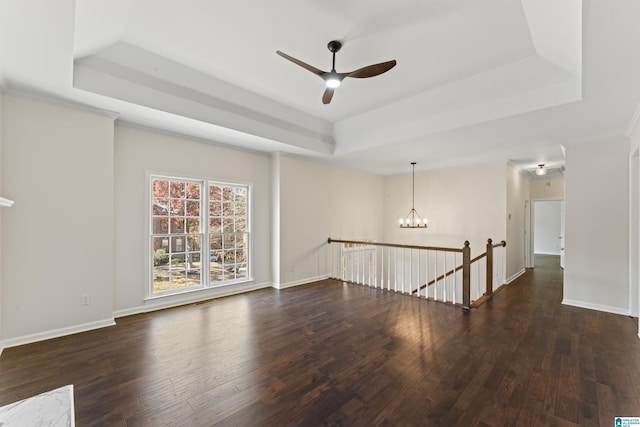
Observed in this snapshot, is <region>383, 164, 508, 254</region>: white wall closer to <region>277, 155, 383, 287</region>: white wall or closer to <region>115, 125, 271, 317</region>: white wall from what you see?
<region>277, 155, 383, 287</region>: white wall

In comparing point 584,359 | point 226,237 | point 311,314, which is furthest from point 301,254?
point 584,359

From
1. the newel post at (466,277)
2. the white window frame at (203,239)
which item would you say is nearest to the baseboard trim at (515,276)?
the newel post at (466,277)

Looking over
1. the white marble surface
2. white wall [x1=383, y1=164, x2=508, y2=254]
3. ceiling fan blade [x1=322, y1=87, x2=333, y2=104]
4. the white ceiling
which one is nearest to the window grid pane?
the white ceiling

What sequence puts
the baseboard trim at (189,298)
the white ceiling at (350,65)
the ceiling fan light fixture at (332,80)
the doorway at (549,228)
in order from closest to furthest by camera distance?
1. the white ceiling at (350,65)
2. the ceiling fan light fixture at (332,80)
3. the baseboard trim at (189,298)
4. the doorway at (549,228)

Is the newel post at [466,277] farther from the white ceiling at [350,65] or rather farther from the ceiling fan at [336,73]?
the ceiling fan at [336,73]

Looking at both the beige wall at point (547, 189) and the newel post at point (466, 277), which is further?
the beige wall at point (547, 189)

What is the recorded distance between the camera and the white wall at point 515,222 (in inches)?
252

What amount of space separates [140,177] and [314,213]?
3.43m

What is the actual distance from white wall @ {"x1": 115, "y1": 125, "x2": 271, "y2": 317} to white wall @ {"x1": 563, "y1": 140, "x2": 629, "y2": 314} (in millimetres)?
5858

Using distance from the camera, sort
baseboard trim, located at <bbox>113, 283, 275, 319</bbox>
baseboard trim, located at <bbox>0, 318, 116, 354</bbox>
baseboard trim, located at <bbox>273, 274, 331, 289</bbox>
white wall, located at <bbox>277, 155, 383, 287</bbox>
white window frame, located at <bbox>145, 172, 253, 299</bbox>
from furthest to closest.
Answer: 1. white wall, located at <bbox>277, 155, 383, 287</bbox>
2. baseboard trim, located at <bbox>273, 274, 331, 289</bbox>
3. white window frame, located at <bbox>145, 172, 253, 299</bbox>
4. baseboard trim, located at <bbox>113, 283, 275, 319</bbox>
5. baseboard trim, located at <bbox>0, 318, 116, 354</bbox>

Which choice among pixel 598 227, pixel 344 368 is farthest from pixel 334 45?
pixel 598 227

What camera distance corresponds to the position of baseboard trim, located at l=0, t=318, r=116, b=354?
307 centimetres

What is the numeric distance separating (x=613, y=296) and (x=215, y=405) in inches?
225

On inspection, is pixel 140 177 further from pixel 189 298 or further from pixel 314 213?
pixel 314 213
